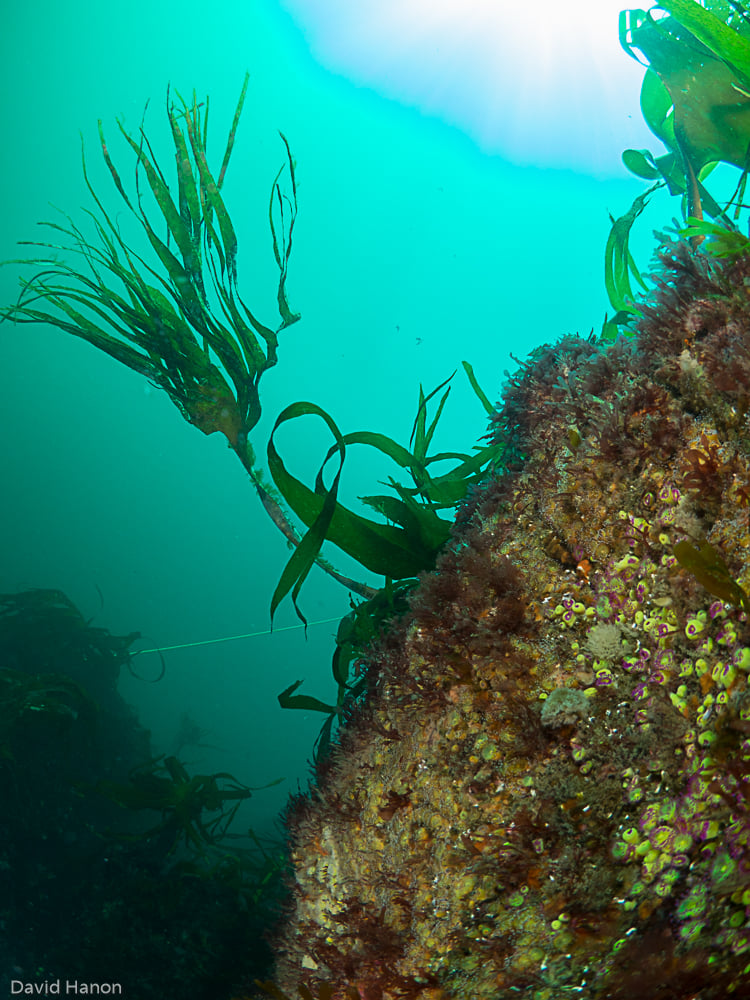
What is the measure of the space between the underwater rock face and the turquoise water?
32987mm

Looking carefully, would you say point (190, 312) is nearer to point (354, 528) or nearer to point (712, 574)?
point (354, 528)

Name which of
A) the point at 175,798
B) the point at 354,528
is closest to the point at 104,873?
the point at 175,798

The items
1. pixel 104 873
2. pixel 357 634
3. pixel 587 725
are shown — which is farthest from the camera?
pixel 104 873

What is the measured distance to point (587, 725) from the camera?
3.85ft

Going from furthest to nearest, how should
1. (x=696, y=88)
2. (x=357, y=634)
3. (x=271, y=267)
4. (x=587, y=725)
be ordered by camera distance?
(x=271, y=267), (x=357, y=634), (x=696, y=88), (x=587, y=725)

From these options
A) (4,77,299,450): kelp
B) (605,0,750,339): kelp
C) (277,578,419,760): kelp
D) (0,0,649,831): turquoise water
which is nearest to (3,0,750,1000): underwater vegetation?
(605,0,750,339): kelp

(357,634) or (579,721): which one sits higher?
(357,634)

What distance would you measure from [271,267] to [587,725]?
3093 inches

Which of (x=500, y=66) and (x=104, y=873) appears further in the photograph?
(x=500, y=66)

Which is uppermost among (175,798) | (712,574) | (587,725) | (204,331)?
(204,331)

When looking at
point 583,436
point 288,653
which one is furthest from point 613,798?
point 288,653

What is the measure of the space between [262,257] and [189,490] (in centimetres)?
3403

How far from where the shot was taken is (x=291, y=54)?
54625 millimetres

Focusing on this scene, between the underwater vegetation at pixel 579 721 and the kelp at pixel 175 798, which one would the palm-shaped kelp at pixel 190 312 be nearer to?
the underwater vegetation at pixel 579 721
